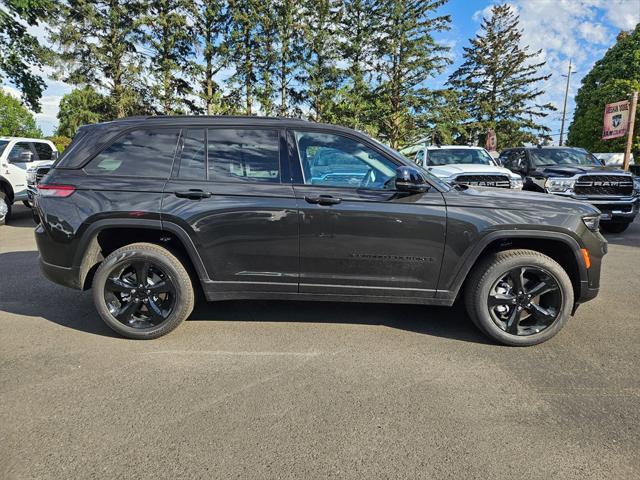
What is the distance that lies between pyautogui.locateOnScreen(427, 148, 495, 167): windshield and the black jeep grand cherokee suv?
7.21 metres

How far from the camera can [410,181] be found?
10.8 feet

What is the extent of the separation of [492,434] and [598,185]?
27.0 ft

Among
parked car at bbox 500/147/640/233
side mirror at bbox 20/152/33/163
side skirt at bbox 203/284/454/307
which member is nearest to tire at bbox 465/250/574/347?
side skirt at bbox 203/284/454/307

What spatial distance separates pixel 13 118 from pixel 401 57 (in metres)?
73.7

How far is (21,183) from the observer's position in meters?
10.1

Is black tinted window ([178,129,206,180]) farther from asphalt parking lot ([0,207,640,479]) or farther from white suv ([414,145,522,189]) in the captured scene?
white suv ([414,145,522,189])

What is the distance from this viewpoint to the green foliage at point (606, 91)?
30.7 m

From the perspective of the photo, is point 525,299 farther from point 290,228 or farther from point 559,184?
point 559,184

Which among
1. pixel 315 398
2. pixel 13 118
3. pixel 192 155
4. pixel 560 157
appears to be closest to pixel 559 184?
pixel 560 157

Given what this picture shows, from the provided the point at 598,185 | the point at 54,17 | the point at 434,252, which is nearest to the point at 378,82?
the point at 54,17

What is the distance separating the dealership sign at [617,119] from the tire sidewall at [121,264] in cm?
1812

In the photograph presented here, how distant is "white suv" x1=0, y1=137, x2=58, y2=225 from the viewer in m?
9.73

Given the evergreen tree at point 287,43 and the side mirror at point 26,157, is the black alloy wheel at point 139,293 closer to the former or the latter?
the side mirror at point 26,157

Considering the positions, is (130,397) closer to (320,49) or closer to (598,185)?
(598,185)
